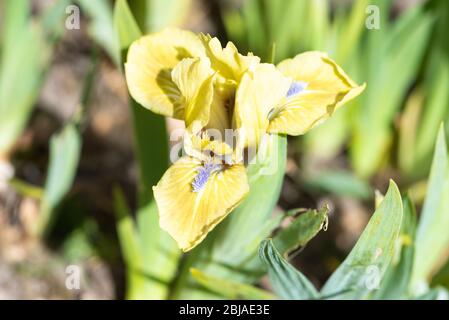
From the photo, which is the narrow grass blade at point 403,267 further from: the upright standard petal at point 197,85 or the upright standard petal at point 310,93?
the upright standard petal at point 197,85

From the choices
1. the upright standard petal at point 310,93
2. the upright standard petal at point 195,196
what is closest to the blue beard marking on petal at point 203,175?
the upright standard petal at point 195,196

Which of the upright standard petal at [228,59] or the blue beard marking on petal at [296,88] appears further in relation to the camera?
the blue beard marking on petal at [296,88]

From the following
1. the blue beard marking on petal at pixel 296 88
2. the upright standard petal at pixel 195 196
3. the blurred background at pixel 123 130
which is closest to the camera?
the upright standard petal at pixel 195 196

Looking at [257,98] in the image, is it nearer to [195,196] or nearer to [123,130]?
[195,196]

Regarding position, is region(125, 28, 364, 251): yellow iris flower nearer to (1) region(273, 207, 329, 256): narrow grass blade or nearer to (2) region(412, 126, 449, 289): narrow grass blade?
(1) region(273, 207, 329, 256): narrow grass blade

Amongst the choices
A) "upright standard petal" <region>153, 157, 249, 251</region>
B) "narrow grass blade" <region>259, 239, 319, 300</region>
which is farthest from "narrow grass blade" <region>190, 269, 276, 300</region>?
"upright standard petal" <region>153, 157, 249, 251</region>

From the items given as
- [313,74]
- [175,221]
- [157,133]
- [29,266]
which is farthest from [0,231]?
[313,74]
